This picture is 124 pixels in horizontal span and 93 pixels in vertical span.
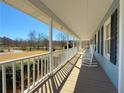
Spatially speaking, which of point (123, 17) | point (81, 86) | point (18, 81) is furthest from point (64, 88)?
point (123, 17)

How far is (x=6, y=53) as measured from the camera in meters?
2.87

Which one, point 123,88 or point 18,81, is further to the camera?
point 18,81

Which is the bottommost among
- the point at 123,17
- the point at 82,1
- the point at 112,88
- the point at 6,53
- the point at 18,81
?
the point at 112,88

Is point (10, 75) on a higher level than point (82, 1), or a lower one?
lower

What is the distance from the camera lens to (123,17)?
3143 mm

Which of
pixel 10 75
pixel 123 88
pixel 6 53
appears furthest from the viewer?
pixel 10 75

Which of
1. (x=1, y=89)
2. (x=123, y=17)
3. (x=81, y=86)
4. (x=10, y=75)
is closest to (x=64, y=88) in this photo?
(x=81, y=86)

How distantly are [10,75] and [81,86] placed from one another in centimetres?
203

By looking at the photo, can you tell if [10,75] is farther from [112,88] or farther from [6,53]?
[112,88]

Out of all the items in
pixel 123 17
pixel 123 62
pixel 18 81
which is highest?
pixel 123 17

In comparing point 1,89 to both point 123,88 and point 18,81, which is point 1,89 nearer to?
point 18,81

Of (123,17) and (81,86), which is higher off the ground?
(123,17)

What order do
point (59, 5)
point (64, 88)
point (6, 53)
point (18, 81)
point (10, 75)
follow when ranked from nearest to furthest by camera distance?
point (6, 53) < point (10, 75) < point (18, 81) < point (64, 88) < point (59, 5)

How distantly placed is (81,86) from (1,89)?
231cm
